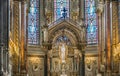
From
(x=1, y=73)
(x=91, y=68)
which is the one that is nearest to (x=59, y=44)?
(x=91, y=68)

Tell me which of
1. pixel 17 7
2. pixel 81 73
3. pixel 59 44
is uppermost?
pixel 17 7

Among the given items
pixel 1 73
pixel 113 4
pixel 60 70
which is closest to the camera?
pixel 1 73

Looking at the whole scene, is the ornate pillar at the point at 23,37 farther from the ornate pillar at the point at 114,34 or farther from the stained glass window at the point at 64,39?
the ornate pillar at the point at 114,34

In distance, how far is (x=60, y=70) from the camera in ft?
148

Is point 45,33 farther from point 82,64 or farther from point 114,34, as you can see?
point 114,34

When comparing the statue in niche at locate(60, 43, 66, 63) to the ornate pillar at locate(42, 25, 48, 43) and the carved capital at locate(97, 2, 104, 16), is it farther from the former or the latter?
the carved capital at locate(97, 2, 104, 16)

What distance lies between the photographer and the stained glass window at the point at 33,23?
48.1 metres

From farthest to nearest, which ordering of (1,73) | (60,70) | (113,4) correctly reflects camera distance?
(60,70), (113,4), (1,73)

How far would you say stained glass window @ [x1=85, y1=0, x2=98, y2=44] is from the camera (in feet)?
158

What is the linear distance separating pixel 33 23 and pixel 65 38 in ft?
14.1

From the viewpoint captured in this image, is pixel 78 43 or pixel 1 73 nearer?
pixel 1 73

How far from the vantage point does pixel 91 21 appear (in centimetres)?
4897

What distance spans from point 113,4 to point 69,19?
27.2 feet

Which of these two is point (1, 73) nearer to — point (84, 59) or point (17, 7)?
point (17, 7)
